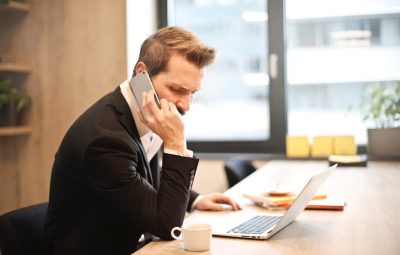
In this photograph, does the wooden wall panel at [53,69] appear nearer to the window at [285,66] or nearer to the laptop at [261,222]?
the window at [285,66]

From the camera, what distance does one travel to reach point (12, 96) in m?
3.43

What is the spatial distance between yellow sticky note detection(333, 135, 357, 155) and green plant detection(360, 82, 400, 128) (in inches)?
6.9

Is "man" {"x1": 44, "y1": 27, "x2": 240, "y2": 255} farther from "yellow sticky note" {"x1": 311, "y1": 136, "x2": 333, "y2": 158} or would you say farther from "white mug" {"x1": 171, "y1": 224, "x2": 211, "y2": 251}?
"yellow sticky note" {"x1": 311, "y1": 136, "x2": 333, "y2": 158}

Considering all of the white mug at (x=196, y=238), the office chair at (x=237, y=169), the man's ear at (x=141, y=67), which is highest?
the man's ear at (x=141, y=67)

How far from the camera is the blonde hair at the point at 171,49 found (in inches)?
65.4

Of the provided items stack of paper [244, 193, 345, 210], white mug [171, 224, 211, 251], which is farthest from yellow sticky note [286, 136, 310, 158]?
white mug [171, 224, 211, 251]

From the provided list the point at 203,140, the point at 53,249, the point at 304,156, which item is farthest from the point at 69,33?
the point at 53,249

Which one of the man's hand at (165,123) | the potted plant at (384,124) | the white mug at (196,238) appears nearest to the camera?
the white mug at (196,238)

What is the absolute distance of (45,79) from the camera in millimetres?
3529

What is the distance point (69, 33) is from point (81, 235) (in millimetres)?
2193

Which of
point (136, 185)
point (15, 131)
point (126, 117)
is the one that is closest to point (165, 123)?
point (126, 117)

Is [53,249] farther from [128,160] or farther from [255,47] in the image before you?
[255,47]

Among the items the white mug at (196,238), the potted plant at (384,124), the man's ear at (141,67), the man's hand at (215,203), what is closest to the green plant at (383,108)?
the potted plant at (384,124)

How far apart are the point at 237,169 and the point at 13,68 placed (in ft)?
5.14
